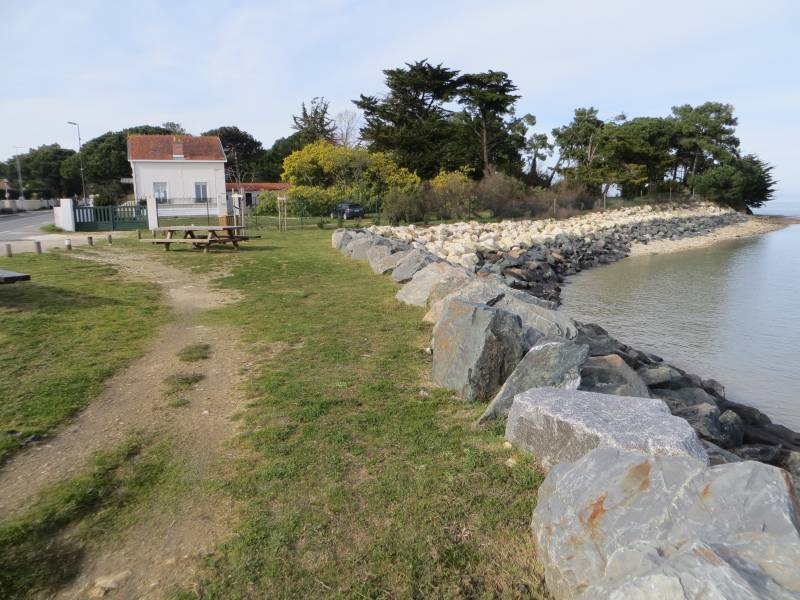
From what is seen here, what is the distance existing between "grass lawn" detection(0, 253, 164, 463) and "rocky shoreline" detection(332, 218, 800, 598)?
3459mm

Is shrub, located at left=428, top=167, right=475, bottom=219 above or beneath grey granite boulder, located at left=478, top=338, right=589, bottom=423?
above

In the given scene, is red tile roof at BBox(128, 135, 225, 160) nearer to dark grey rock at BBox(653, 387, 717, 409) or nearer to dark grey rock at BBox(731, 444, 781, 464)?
dark grey rock at BBox(653, 387, 717, 409)

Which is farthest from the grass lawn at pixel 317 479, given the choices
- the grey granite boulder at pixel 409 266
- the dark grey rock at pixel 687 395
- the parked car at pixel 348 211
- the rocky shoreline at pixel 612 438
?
the parked car at pixel 348 211

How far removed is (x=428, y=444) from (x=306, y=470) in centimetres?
93

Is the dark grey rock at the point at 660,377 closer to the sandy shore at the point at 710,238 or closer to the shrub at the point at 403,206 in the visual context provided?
the sandy shore at the point at 710,238

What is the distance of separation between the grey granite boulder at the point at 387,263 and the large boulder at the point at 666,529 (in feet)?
29.8

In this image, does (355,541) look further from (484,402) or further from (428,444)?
(484,402)

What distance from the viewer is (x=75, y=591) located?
8.66 ft

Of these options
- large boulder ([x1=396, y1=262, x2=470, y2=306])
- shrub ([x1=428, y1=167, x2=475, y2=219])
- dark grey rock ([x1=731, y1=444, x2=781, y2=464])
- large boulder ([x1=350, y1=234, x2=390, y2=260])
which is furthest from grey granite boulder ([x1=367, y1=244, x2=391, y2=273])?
shrub ([x1=428, y1=167, x2=475, y2=219])

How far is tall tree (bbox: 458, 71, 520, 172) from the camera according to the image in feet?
121

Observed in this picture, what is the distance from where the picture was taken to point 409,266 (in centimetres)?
1079

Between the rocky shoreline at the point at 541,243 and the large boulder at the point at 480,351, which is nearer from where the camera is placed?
the large boulder at the point at 480,351

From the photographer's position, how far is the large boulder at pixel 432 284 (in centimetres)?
806

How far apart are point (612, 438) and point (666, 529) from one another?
85 cm
